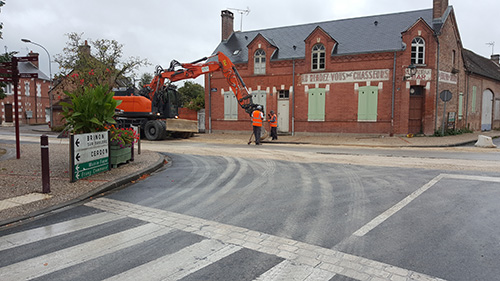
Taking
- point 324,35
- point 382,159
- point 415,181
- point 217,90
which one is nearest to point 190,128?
point 217,90

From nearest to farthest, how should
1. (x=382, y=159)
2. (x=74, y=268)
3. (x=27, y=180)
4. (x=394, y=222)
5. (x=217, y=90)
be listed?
1. (x=74, y=268)
2. (x=394, y=222)
3. (x=27, y=180)
4. (x=382, y=159)
5. (x=217, y=90)

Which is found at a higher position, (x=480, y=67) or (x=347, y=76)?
(x=480, y=67)

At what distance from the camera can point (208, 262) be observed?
3.93 meters

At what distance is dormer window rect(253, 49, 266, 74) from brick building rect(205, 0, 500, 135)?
0.05 metres

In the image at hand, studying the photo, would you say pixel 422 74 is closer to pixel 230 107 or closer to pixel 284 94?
pixel 284 94

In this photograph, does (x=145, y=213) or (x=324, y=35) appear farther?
(x=324, y=35)

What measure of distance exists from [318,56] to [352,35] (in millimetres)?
2684

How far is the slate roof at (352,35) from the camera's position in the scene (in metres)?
22.2

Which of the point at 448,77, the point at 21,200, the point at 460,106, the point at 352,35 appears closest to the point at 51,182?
the point at 21,200

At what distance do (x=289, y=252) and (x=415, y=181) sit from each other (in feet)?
16.4

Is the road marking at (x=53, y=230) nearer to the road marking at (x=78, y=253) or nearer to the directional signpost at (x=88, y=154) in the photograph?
the road marking at (x=78, y=253)

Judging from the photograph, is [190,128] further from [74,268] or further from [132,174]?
[74,268]

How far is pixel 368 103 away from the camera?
22.0m

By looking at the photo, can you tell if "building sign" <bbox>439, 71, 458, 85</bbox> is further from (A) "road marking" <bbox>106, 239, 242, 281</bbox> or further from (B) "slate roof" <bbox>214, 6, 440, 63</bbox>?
(A) "road marking" <bbox>106, 239, 242, 281</bbox>
